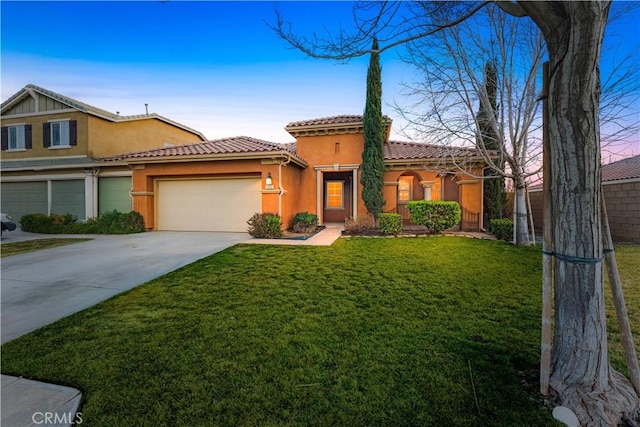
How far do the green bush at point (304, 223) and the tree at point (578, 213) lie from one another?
8.74 metres

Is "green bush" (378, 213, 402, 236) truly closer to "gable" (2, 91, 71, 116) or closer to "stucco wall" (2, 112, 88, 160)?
"stucco wall" (2, 112, 88, 160)

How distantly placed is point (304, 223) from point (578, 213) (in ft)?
29.3

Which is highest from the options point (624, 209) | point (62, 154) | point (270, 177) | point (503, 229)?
point (62, 154)

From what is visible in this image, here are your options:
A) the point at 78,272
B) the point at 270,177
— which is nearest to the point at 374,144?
the point at 270,177

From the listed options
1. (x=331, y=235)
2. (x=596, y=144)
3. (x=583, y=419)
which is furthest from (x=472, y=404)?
(x=331, y=235)

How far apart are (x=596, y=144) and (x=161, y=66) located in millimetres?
11800

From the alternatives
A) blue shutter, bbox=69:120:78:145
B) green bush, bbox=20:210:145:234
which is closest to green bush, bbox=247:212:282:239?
green bush, bbox=20:210:145:234

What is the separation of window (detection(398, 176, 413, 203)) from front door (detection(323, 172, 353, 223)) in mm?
2541

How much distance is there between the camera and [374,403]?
1.90 meters

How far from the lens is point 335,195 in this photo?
46.1 ft

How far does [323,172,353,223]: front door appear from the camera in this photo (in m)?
13.9

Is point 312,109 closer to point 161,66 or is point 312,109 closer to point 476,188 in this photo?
point 161,66

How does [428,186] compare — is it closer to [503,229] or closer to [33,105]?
[503,229]

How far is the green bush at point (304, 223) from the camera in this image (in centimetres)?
1044
